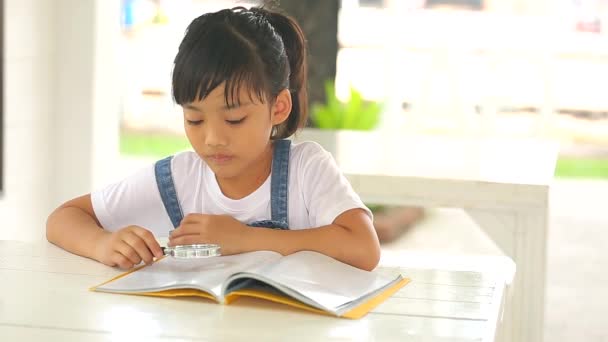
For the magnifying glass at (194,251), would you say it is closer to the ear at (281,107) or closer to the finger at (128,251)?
the finger at (128,251)

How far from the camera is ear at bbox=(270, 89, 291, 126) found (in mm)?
1687

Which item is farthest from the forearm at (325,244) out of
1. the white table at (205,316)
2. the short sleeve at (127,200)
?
the short sleeve at (127,200)

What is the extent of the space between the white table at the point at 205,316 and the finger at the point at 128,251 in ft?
0.12

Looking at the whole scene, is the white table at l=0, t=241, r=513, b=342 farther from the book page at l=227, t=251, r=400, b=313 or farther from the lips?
the lips

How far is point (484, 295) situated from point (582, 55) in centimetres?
885

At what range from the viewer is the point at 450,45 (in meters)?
8.62

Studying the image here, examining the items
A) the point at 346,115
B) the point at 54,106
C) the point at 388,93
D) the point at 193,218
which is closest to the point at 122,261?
the point at 193,218

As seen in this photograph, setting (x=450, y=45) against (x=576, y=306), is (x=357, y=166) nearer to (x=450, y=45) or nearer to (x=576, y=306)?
(x=576, y=306)

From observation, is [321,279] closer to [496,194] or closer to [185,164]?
[185,164]

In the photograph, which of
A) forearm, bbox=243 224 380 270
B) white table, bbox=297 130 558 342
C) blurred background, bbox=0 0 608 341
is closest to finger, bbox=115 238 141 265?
forearm, bbox=243 224 380 270

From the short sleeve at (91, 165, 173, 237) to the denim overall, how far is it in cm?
1

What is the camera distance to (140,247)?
144 cm

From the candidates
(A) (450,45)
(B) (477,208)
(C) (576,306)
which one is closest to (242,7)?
(B) (477,208)

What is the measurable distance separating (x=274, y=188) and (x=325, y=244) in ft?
0.75
